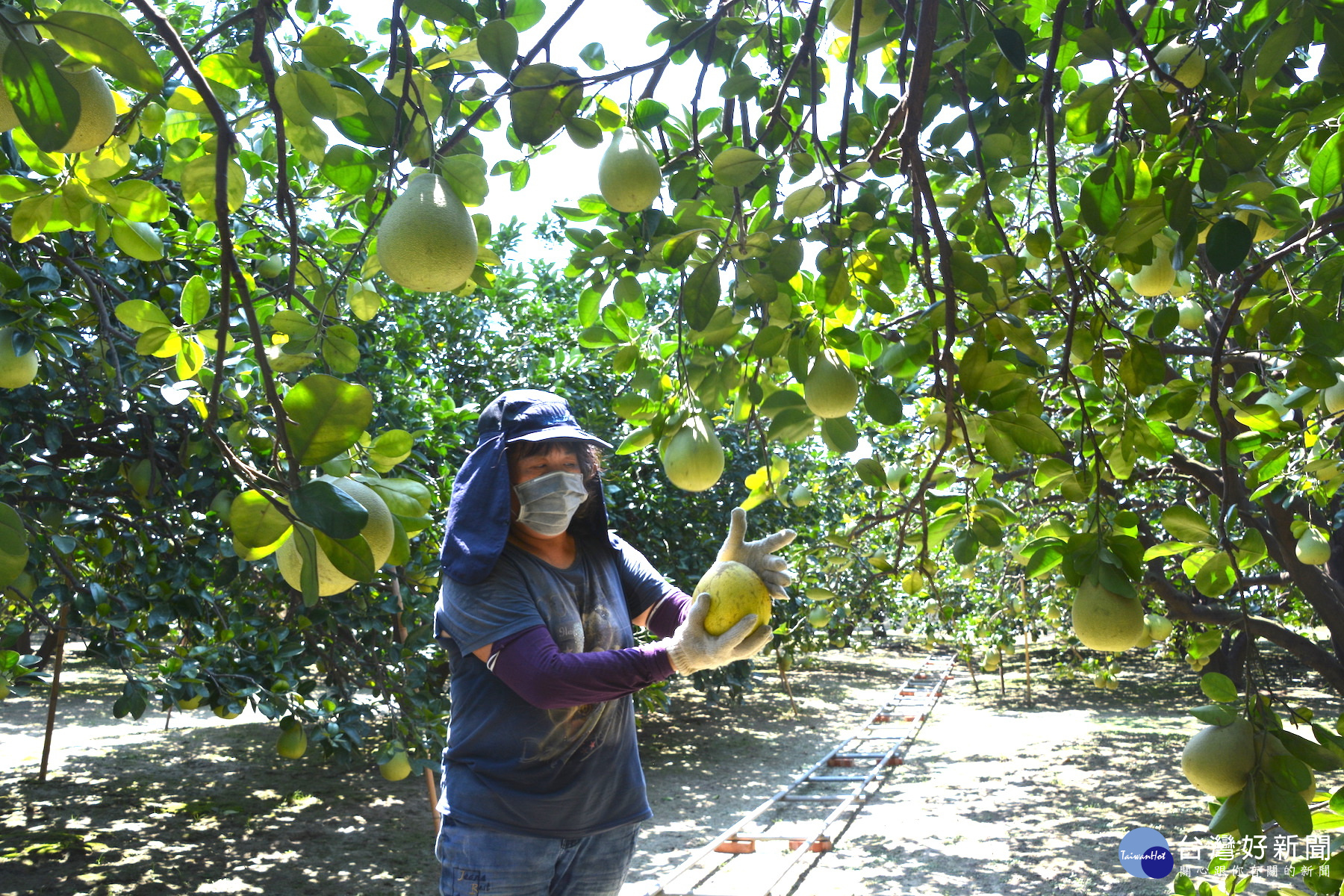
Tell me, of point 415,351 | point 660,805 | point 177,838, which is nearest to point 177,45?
point 415,351

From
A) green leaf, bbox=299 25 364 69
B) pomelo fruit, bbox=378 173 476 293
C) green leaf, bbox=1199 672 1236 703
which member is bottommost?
green leaf, bbox=1199 672 1236 703

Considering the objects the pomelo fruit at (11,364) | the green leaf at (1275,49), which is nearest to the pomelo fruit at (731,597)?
the green leaf at (1275,49)

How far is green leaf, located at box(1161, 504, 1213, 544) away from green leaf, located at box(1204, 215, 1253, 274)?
48 centimetres

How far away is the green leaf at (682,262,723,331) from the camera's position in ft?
4.35

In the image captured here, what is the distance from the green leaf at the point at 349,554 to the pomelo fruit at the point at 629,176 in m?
0.74

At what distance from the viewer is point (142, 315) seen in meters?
1.33

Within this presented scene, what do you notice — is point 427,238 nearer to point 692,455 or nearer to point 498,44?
point 498,44

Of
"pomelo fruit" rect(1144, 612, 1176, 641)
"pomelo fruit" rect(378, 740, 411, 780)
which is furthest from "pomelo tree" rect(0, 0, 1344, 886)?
"pomelo fruit" rect(378, 740, 411, 780)

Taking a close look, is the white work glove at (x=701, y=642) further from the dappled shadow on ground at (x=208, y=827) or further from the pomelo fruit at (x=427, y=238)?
the dappled shadow on ground at (x=208, y=827)

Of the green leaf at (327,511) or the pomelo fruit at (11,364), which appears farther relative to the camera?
the pomelo fruit at (11,364)

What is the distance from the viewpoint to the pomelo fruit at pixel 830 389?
1513mm

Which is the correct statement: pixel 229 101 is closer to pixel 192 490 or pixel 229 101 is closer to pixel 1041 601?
pixel 192 490

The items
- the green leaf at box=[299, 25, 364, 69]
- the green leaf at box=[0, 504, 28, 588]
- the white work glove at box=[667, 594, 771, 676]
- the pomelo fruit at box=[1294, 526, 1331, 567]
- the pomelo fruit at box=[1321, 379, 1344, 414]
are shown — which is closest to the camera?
the green leaf at box=[0, 504, 28, 588]

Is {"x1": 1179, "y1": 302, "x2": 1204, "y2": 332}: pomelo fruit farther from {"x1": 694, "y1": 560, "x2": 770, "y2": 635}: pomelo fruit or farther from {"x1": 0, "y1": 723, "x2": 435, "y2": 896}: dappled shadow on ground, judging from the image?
{"x1": 0, "y1": 723, "x2": 435, "y2": 896}: dappled shadow on ground
